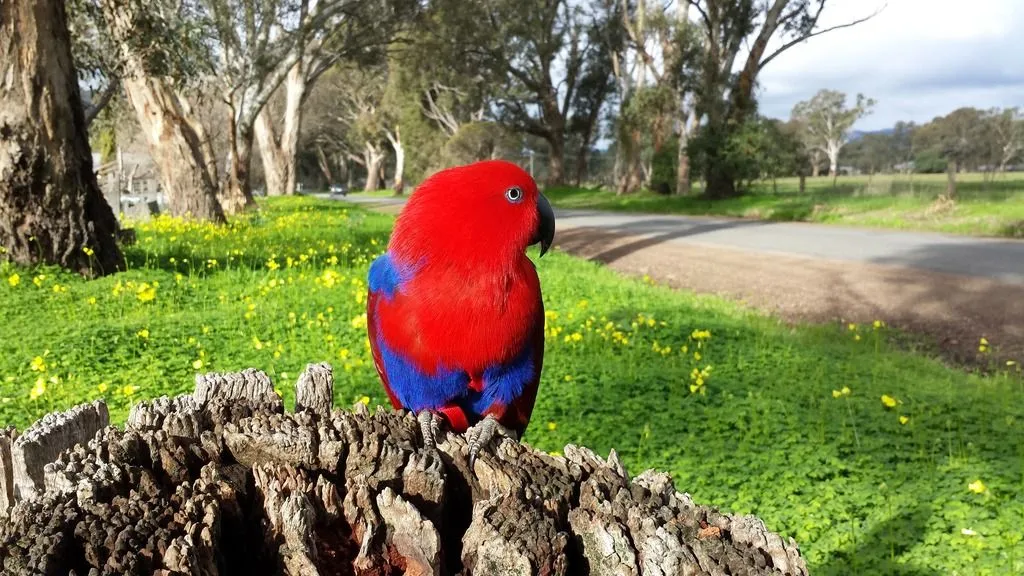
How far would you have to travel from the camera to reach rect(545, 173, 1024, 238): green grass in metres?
14.9

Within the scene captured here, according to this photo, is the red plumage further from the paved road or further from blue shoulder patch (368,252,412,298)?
the paved road

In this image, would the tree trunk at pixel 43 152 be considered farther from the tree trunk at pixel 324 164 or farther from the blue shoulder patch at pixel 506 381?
the tree trunk at pixel 324 164

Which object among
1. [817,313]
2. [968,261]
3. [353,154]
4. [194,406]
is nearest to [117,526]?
[194,406]

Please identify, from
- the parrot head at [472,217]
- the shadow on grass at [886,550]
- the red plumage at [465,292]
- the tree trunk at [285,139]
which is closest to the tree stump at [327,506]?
the red plumage at [465,292]

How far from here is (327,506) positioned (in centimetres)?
125

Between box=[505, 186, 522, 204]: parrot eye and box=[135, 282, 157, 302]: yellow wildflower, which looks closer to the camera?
box=[505, 186, 522, 204]: parrot eye

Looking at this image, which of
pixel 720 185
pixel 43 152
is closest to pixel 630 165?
pixel 720 185

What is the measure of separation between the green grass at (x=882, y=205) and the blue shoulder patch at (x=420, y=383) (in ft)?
48.3

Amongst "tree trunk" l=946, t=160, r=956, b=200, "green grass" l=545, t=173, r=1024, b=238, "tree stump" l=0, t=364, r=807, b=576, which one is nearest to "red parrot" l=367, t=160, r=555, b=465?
"tree stump" l=0, t=364, r=807, b=576

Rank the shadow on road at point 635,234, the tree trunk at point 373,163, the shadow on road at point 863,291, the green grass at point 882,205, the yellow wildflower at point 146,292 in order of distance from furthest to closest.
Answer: the tree trunk at point 373,163
the green grass at point 882,205
the shadow on road at point 635,234
the shadow on road at point 863,291
the yellow wildflower at point 146,292

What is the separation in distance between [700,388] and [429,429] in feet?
11.0

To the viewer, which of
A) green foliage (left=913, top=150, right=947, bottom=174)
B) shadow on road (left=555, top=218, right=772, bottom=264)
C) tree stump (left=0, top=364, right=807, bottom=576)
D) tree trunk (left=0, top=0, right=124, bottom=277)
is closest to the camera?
tree stump (left=0, top=364, right=807, bottom=576)

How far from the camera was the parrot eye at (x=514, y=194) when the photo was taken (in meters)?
1.98

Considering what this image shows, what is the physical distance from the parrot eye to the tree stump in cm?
75
